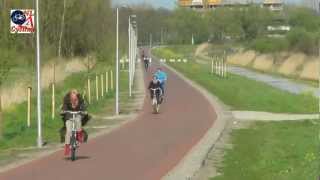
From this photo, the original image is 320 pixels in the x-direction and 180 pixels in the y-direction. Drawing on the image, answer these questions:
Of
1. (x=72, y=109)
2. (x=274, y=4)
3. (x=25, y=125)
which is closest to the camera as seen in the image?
(x=72, y=109)

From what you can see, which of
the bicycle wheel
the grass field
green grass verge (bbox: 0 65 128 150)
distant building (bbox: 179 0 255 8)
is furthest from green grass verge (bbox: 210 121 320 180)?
distant building (bbox: 179 0 255 8)

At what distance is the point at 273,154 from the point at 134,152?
118 inches

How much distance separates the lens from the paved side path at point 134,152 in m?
13.6

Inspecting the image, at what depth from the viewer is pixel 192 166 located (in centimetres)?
1452

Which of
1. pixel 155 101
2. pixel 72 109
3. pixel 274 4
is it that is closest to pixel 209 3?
pixel 274 4

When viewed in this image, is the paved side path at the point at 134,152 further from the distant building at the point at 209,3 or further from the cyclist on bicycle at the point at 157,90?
the distant building at the point at 209,3

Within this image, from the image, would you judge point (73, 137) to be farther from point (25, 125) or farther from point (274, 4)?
point (274, 4)

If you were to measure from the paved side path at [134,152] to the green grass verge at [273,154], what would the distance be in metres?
1.12

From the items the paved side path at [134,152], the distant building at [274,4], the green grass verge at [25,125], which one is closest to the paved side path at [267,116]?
the paved side path at [134,152]

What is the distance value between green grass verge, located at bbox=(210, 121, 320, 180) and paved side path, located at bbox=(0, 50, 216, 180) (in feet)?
3.69

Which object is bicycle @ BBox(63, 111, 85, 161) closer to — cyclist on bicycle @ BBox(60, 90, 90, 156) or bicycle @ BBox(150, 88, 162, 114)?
cyclist on bicycle @ BBox(60, 90, 90, 156)

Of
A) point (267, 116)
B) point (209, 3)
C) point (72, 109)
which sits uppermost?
point (209, 3)

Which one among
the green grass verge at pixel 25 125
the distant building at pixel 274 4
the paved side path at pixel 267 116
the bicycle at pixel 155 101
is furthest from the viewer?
the distant building at pixel 274 4

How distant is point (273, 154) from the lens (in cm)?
1652
